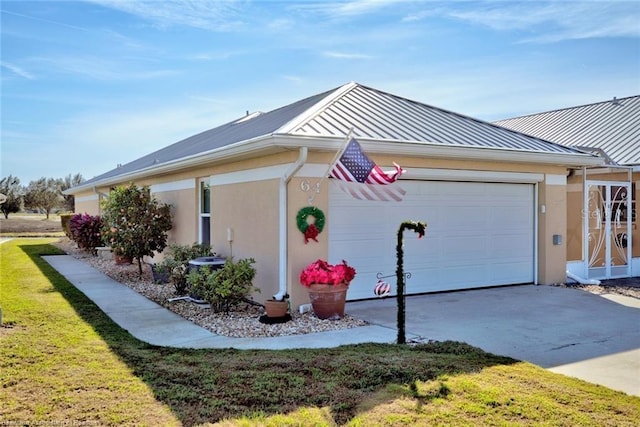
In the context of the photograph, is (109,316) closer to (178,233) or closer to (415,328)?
(415,328)

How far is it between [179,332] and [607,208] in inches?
398

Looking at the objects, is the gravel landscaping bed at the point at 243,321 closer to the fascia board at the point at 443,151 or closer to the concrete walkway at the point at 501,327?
the concrete walkway at the point at 501,327

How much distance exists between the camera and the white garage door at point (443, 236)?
9.02 m

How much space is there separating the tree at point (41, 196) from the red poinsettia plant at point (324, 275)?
135 feet

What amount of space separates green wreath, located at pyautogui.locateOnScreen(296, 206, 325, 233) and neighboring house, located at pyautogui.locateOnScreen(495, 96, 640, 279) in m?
6.50

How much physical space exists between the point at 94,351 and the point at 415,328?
13.1 ft

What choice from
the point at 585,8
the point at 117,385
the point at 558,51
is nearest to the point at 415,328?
the point at 117,385

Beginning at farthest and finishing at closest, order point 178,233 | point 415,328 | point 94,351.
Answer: point 178,233 < point 415,328 < point 94,351

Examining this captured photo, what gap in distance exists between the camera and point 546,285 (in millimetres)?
11023

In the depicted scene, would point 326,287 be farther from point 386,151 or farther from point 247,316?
point 386,151

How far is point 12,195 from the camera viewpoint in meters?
39.1

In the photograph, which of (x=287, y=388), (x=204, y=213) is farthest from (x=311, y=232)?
(x=204, y=213)

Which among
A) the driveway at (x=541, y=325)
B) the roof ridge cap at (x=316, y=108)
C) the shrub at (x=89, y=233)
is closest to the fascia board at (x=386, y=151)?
the roof ridge cap at (x=316, y=108)

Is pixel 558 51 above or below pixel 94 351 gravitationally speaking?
above
